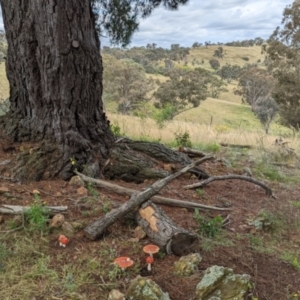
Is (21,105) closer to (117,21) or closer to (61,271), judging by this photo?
(61,271)

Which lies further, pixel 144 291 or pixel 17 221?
pixel 17 221

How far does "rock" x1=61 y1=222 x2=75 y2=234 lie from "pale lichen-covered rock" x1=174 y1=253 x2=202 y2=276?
718 mm

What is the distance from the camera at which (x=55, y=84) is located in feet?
10.1

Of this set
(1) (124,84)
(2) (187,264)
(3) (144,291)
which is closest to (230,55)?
(1) (124,84)

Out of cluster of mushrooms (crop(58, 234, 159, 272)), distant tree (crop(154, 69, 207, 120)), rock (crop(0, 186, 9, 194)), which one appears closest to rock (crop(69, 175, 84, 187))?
rock (crop(0, 186, 9, 194))

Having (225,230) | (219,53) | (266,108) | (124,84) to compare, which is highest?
(219,53)

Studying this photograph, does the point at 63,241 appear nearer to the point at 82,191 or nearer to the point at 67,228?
the point at 67,228

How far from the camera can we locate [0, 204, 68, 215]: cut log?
244 cm

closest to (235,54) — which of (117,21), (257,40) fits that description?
(257,40)

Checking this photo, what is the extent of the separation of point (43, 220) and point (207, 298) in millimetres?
1147

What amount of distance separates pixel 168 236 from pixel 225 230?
71cm

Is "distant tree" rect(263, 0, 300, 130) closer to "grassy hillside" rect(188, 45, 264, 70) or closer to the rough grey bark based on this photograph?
the rough grey bark

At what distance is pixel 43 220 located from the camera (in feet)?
7.72

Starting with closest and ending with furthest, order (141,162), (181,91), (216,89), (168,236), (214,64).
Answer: (168,236) < (141,162) < (181,91) < (216,89) < (214,64)
